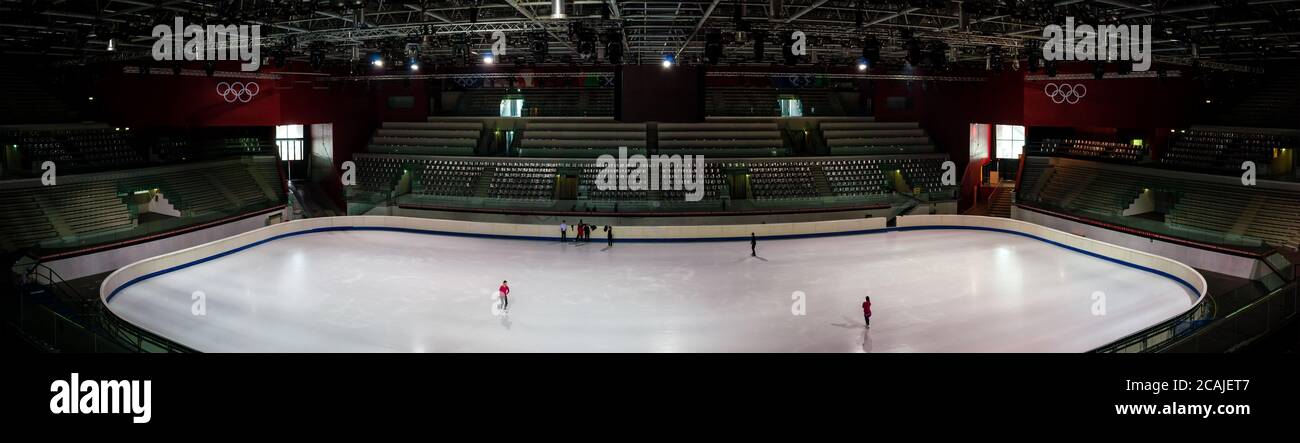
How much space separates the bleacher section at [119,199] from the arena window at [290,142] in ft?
9.86

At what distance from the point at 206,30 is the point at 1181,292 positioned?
22.7 meters

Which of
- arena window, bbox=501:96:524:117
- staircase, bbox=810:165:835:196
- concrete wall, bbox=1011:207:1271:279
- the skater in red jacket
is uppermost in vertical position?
arena window, bbox=501:96:524:117

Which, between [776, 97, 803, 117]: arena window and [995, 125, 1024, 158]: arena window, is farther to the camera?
[776, 97, 803, 117]: arena window

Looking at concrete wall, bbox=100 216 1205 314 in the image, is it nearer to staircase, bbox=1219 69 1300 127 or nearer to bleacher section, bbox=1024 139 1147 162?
bleacher section, bbox=1024 139 1147 162

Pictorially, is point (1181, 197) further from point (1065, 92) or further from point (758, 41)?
point (758, 41)

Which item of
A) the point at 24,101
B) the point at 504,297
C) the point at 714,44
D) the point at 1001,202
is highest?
the point at 714,44

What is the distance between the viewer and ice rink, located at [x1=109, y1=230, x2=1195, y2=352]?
1542cm

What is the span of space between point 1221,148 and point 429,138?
1150 inches

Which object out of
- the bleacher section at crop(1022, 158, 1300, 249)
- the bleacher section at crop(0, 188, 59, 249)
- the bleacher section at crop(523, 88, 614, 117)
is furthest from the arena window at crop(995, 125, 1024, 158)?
the bleacher section at crop(0, 188, 59, 249)

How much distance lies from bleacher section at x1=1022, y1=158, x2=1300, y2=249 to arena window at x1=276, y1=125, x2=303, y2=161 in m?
28.5

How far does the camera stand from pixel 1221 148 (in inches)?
1097

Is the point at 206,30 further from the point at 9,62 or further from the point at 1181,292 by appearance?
the point at 1181,292

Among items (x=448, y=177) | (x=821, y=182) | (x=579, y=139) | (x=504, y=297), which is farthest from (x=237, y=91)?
(x=821, y=182)
